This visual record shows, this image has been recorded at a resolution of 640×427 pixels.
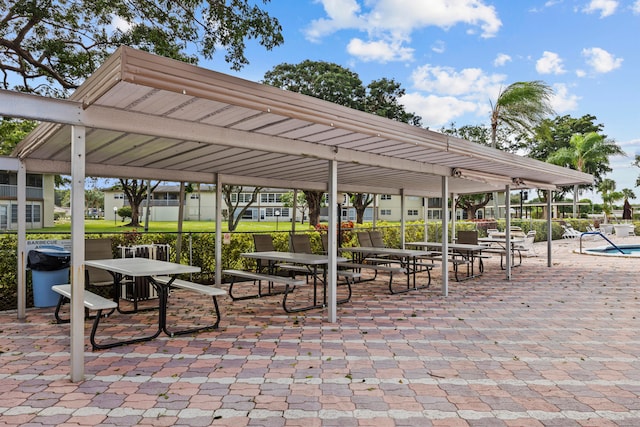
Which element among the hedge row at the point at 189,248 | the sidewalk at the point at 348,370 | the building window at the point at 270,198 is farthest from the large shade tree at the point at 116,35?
the building window at the point at 270,198

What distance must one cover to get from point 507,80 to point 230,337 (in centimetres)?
1757

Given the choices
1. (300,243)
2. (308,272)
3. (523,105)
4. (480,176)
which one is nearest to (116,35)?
(300,243)

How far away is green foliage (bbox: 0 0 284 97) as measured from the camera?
370 inches

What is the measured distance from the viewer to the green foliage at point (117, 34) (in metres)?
9.40

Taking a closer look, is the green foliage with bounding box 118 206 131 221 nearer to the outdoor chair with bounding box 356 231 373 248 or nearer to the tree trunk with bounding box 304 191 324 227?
the tree trunk with bounding box 304 191 324 227

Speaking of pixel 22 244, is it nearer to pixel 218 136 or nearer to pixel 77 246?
pixel 77 246

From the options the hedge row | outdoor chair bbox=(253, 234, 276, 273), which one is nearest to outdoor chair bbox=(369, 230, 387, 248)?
the hedge row

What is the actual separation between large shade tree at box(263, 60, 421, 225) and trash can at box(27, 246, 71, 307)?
12379mm

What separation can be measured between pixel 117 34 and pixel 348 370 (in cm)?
934

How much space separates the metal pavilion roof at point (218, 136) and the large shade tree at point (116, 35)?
12.1 ft

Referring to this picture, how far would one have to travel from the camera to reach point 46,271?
6.49 meters

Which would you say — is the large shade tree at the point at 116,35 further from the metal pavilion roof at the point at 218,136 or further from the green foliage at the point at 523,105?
the green foliage at the point at 523,105

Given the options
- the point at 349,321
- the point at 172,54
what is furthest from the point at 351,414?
the point at 172,54

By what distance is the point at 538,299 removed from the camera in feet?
24.6
